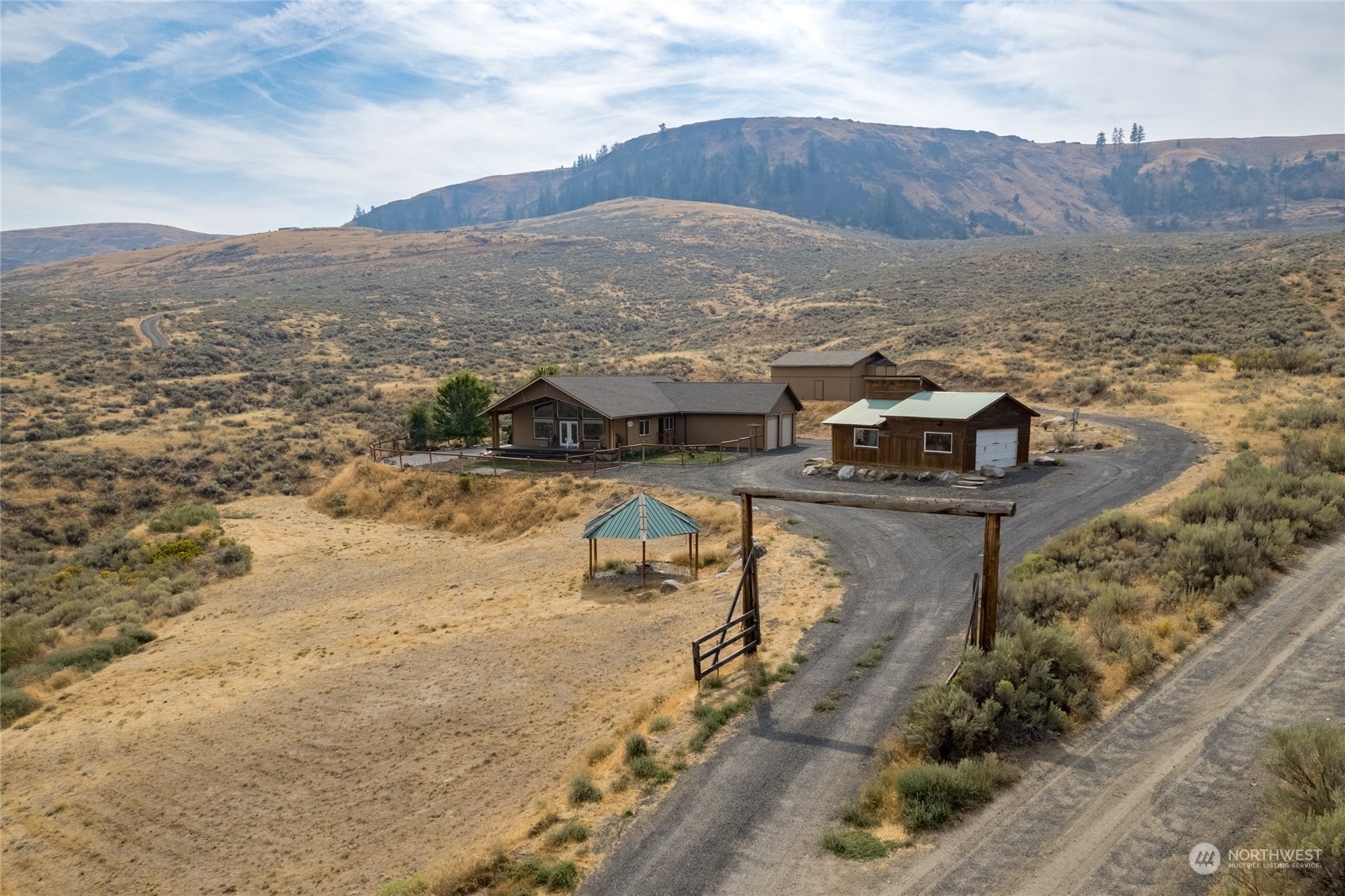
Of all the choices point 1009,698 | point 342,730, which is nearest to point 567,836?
point 1009,698

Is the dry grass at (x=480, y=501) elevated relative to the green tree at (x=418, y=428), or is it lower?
lower

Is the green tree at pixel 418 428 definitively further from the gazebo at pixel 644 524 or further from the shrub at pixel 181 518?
the gazebo at pixel 644 524

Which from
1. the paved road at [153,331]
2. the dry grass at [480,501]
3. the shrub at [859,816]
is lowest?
the dry grass at [480,501]

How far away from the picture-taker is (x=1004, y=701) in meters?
11.8

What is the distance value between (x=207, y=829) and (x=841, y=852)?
10.9 metres

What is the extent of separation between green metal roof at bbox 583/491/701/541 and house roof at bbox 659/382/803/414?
19.3m

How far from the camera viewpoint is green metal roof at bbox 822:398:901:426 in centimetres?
3431

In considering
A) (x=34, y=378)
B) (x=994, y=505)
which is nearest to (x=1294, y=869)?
(x=994, y=505)

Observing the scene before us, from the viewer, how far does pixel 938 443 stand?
106ft

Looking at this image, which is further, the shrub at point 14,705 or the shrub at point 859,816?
the shrub at point 14,705

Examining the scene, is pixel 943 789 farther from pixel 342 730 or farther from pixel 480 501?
pixel 480 501

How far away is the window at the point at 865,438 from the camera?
34281mm

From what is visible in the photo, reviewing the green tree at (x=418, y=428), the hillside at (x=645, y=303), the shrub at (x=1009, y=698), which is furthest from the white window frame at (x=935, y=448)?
the green tree at (x=418, y=428)

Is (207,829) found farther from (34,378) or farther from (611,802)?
(34,378)
